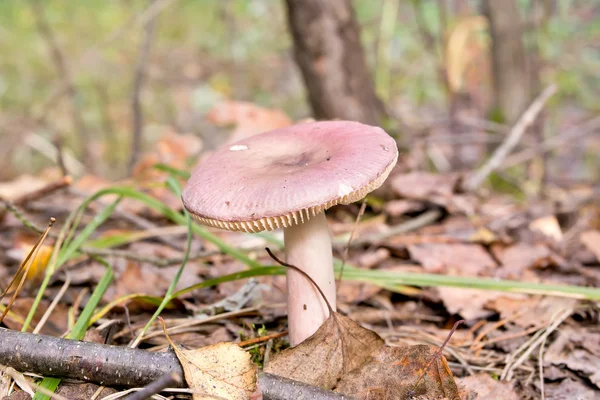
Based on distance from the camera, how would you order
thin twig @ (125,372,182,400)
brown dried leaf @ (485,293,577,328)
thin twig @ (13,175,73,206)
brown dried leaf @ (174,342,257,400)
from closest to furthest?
thin twig @ (125,372,182,400) < brown dried leaf @ (174,342,257,400) < brown dried leaf @ (485,293,577,328) < thin twig @ (13,175,73,206)

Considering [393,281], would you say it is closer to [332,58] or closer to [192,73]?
[332,58]

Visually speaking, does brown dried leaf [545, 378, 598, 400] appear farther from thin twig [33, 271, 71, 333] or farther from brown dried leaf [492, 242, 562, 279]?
thin twig [33, 271, 71, 333]

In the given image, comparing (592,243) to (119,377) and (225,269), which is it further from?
(119,377)

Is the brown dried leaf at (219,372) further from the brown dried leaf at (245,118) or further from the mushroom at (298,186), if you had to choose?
the brown dried leaf at (245,118)

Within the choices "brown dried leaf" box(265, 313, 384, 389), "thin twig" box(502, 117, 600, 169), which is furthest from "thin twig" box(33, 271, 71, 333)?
"thin twig" box(502, 117, 600, 169)

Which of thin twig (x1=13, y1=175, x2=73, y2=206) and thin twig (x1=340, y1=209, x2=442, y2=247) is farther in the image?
thin twig (x1=340, y1=209, x2=442, y2=247)

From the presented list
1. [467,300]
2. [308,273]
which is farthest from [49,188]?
[467,300]
